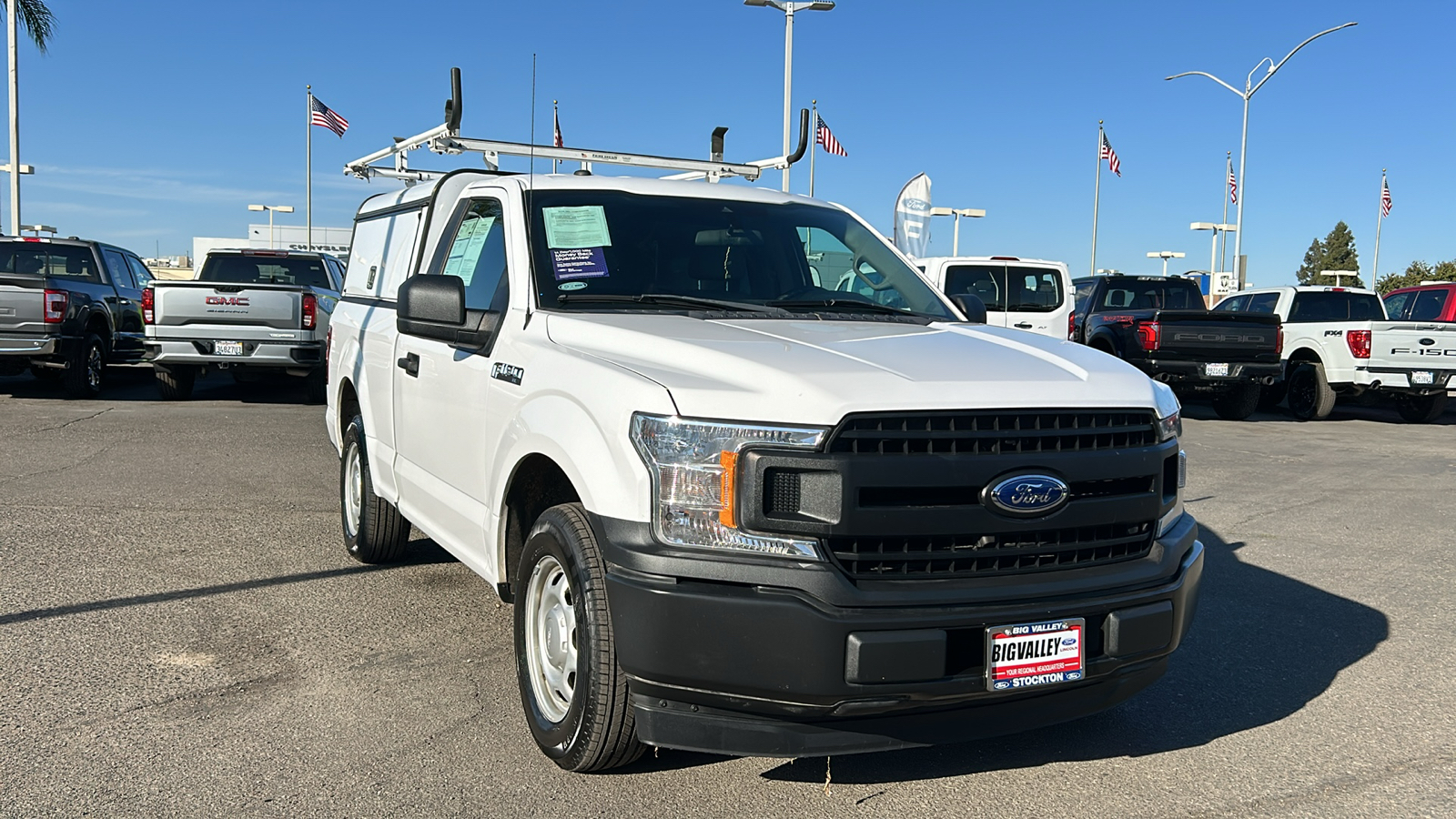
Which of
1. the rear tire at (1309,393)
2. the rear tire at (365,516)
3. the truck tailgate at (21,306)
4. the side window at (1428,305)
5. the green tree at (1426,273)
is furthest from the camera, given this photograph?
the green tree at (1426,273)

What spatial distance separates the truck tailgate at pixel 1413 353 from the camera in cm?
1512

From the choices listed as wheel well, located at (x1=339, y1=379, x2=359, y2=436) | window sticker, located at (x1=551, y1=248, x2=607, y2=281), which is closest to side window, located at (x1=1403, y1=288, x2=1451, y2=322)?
wheel well, located at (x1=339, y1=379, x2=359, y2=436)

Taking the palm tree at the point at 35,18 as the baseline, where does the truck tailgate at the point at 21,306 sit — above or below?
below

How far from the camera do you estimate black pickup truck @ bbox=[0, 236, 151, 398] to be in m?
13.4

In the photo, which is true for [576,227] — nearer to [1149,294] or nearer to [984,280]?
[984,280]

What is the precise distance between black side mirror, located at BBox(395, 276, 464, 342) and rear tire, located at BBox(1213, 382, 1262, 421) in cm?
1370

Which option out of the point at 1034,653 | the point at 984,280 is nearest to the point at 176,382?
the point at 984,280

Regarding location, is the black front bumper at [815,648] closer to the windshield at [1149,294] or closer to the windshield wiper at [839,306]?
the windshield wiper at [839,306]

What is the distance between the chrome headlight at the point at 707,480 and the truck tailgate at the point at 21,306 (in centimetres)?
1279

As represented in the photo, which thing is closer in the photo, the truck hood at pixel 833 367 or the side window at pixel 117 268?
the truck hood at pixel 833 367

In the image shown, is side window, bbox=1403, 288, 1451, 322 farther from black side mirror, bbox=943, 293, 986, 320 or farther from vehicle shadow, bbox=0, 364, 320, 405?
vehicle shadow, bbox=0, 364, 320, 405

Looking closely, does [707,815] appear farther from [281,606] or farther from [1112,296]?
[1112,296]

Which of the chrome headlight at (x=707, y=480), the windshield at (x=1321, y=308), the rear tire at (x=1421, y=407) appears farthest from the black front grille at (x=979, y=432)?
the windshield at (x=1321, y=308)

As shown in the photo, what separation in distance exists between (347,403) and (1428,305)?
17432 millimetres
